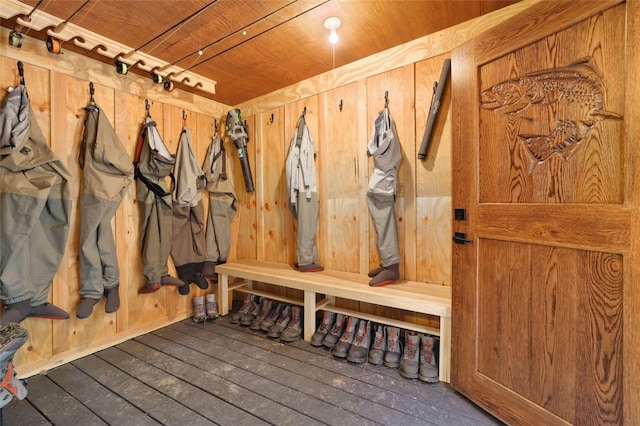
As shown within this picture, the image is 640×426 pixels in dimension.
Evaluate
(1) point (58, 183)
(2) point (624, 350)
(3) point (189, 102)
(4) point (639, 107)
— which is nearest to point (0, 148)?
(1) point (58, 183)

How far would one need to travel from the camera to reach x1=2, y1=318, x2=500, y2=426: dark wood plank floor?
3.96 ft

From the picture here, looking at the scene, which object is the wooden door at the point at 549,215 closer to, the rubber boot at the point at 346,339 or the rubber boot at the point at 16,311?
the rubber boot at the point at 346,339

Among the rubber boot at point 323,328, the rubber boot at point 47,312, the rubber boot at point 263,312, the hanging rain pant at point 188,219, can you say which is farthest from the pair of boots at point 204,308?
the rubber boot at point 323,328

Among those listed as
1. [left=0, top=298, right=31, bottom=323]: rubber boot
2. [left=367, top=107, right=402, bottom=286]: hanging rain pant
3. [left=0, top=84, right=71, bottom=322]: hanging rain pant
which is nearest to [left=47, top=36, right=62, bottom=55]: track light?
[left=0, top=84, right=71, bottom=322]: hanging rain pant

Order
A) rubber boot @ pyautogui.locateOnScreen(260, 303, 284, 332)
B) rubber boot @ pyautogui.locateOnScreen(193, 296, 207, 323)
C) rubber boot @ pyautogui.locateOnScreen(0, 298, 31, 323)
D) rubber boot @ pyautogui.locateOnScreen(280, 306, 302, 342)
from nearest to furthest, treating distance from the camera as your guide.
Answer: rubber boot @ pyautogui.locateOnScreen(0, 298, 31, 323) < rubber boot @ pyautogui.locateOnScreen(280, 306, 302, 342) < rubber boot @ pyautogui.locateOnScreen(260, 303, 284, 332) < rubber boot @ pyautogui.locateOnScreen(193, 296, 207, 323)

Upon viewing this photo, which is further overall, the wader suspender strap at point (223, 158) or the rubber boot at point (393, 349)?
the wader suspender strap at point (223, 158)

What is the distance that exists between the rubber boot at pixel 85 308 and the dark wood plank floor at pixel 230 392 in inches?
13.0

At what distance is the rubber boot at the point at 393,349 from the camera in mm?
1592

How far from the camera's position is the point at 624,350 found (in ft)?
2.85

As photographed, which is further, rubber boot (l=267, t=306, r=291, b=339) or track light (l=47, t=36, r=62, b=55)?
rubber boot (l=267, t=306, r=291, b=339)

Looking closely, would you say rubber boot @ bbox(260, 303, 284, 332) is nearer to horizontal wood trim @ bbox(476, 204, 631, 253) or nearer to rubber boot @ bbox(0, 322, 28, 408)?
rubber boot @ bbox(0, 322, 28, 408)

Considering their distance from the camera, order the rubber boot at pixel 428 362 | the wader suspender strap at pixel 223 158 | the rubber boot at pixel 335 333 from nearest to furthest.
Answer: the rubber boot at pixel 428 362 → the rubber boot at pixel 335 333 → the wader suspender strap at pixel 223 158

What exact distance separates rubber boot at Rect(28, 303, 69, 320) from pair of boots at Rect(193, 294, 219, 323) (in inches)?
35.9

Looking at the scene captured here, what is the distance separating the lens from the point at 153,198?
2029 mm
